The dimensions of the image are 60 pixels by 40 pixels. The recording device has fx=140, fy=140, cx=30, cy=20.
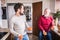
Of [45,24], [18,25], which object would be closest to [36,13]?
[45,24]

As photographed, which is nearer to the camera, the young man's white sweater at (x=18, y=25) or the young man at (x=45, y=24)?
the young man's white sweater at (x=18, y=25)

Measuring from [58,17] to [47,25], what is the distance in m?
1.50

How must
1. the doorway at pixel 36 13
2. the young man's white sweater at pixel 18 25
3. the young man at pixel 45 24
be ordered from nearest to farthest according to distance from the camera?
1. the young man's white sweater at pixel 18 25
2. the young man at pixel 45 24
3. the doorway at pixel 36 13

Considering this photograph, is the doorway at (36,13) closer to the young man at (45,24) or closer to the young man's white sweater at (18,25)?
the young man at (45,24)

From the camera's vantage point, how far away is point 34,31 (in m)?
6.45

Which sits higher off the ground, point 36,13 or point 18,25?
point 36,13

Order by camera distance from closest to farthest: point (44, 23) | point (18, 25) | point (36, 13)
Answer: point (18, 25) < point (44, 23) < point (36, 13)

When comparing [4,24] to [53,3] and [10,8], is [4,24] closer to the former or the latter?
[10,8]

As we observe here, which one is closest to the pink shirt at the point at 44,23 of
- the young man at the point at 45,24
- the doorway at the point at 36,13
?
the young man at the point at 45,24

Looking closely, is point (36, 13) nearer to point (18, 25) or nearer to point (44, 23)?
point (44, 23)

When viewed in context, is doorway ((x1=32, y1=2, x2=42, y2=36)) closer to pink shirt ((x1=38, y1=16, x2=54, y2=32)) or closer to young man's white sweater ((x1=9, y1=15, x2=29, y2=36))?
pink shirt ((x1=38, y1=16, x2=54, y2=32))

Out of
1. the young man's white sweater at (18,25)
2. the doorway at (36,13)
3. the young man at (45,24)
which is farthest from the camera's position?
the doorway at (36,13)

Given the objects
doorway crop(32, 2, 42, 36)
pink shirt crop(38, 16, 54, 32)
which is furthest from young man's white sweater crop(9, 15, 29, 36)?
doorway crop(32, 2, 42, 36)

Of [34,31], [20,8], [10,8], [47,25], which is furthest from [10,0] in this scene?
[20,8]
